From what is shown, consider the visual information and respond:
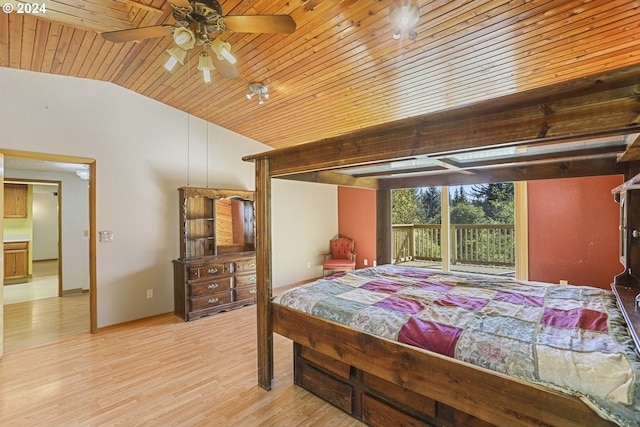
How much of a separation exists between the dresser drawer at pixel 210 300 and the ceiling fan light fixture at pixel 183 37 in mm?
3014

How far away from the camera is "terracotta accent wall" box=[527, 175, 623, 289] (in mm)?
3492

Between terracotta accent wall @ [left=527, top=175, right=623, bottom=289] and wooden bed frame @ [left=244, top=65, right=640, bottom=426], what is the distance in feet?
5.12

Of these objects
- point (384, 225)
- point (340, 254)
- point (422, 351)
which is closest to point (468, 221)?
point (384, 225)

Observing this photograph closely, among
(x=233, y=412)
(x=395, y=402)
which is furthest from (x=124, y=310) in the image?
(x=395, y=402)

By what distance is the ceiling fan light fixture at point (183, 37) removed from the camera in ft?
6.19

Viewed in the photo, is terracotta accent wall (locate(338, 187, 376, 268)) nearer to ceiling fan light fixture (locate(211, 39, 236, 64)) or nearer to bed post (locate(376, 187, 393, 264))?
bed post (locate(376, 187, 393, 264))

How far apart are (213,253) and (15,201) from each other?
5.81 meters

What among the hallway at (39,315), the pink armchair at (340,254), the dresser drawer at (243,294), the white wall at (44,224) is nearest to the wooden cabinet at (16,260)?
the hallway at (39,315)

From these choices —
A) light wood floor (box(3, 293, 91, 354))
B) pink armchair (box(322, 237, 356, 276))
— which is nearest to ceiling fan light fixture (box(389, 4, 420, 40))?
pink armchair (box(322, 237, 356, 276))

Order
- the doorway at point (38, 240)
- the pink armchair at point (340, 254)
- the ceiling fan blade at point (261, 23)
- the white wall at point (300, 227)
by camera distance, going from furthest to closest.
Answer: the pink armchair at point (340, 254) → the white wall at point (300, 227) → the doorway at point (38, 240) → the ceiling fan blade at point (261, 23)

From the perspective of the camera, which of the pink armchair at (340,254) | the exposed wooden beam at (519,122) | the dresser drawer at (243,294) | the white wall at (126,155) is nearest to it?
the exposed wooden beam at (519,122)

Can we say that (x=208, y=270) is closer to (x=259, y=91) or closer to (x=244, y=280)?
(x=244, y=280)

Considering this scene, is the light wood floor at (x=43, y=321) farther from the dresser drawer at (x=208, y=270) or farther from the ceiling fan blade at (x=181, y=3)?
the ceiling fan blade at (x=181, y=3)

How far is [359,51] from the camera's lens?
99.0 inches
